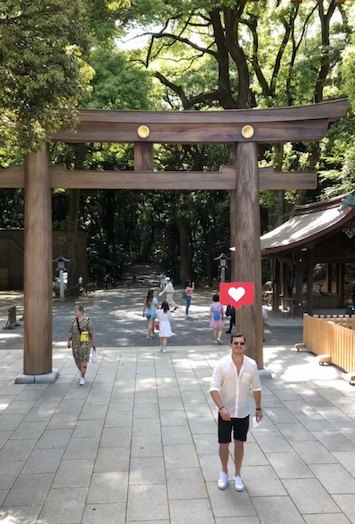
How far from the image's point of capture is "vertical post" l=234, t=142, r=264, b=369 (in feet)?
29.7

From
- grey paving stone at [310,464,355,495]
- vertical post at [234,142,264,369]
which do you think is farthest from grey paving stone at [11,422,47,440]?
vertical post at [234,142,264,369]

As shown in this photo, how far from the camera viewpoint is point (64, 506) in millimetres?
4324

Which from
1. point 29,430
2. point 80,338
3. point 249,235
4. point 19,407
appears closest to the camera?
point 29,430

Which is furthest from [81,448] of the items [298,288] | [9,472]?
[298,288]

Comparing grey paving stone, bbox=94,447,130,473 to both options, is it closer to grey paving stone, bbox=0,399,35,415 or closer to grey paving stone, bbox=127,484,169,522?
grey paving stone, bbox=127,484,169,522

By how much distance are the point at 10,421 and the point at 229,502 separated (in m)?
3.75

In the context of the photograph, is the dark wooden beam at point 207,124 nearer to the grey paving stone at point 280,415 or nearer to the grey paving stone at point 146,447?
the grey paving stone at point 280,415

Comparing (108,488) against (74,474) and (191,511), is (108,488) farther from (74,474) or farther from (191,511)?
(191,511)

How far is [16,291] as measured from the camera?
3188 centimetres

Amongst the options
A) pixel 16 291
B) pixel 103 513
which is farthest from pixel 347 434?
pixel 16 291

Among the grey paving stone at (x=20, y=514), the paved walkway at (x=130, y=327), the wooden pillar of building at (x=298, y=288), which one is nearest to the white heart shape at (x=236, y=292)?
the grey paving stone at (x=20, y=514)

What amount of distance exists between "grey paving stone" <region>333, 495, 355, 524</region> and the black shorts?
103 centimetres

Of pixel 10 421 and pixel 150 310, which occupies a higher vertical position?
pixel 150 310

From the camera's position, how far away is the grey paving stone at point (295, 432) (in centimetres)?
607
